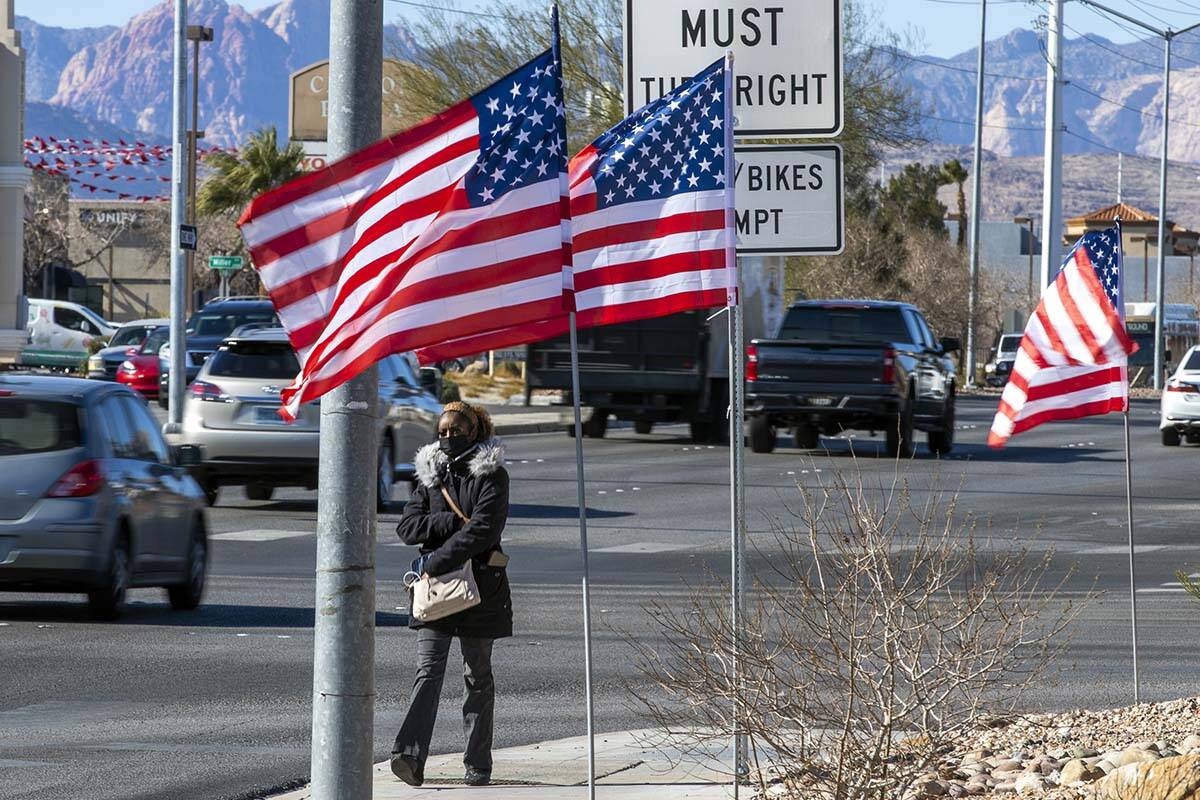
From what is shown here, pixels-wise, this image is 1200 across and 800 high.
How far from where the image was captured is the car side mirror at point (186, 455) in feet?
48.7

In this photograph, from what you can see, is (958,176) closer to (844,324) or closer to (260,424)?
(844,324)

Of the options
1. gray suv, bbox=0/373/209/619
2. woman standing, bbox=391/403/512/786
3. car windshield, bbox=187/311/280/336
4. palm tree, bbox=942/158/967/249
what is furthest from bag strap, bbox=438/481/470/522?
palm tree, bbox=942/158/967/249

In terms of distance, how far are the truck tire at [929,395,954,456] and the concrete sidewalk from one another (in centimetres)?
2111

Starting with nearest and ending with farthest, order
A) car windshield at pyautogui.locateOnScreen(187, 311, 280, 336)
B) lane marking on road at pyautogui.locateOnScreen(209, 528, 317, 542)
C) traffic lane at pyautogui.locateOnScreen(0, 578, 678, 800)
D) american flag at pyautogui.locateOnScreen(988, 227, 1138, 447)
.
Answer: traffic lane at pyautogui.locateOnScreen(0, 578, 678, 800) < american flag at pyautogui.locateOnScreen(988, 227, 1138, 447) < lane marking on road at pyautogui.locateOnScreen(209, 528, 317, 542) < car windshield at pyautogui.locateOnScreen(187, 311, 280, 336)

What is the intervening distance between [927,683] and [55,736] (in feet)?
14.6

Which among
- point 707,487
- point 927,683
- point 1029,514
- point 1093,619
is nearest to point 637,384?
point 707,487

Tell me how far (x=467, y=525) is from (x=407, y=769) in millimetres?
1048

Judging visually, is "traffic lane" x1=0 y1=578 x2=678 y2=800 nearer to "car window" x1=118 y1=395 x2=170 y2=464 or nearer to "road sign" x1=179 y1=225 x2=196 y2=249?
"car window" x1=118 y1=395 x2=170 y2=464

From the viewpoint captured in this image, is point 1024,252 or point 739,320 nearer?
point 739,320

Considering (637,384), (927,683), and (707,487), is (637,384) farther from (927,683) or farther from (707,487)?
(927,683)

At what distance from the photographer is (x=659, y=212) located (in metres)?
7.91

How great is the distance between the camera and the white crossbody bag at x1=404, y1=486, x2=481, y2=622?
28.3 ft

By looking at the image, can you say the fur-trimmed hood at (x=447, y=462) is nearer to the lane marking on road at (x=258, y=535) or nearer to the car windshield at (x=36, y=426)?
the car windshield at (x=36, y=426)

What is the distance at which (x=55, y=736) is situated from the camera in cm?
943
